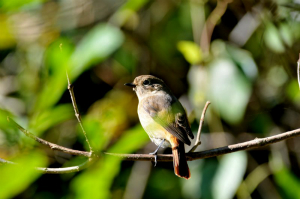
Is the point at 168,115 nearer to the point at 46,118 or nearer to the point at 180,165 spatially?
the point at 180,165

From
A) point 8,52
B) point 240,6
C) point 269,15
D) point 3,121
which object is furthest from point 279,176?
point 8,52

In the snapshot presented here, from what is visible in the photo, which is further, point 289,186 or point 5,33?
point 5,33

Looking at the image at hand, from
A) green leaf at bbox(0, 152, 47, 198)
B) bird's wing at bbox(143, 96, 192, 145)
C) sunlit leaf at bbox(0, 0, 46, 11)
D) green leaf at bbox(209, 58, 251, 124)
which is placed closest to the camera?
green leaf at bbox(0, 152, 47, 198)

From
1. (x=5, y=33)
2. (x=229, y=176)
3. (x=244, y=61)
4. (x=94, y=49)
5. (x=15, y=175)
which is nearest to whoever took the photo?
(x=15, y=175)

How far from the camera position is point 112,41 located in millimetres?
3336

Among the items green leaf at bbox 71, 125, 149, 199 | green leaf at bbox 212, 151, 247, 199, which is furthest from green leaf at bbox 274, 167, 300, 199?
green leaf at bbox 71, 125, 149, 199

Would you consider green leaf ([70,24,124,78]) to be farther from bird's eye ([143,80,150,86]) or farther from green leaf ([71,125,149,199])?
green leaf ([71,125,149,199])

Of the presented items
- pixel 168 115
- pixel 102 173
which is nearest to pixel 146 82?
pixel 168 115

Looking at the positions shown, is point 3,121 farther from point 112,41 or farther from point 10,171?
point 112,41

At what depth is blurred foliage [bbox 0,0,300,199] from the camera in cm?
351

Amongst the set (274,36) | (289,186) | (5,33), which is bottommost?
(289,186)

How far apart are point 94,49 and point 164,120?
0.71 meters

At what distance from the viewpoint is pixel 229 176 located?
330cm

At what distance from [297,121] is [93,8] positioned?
248 cm
